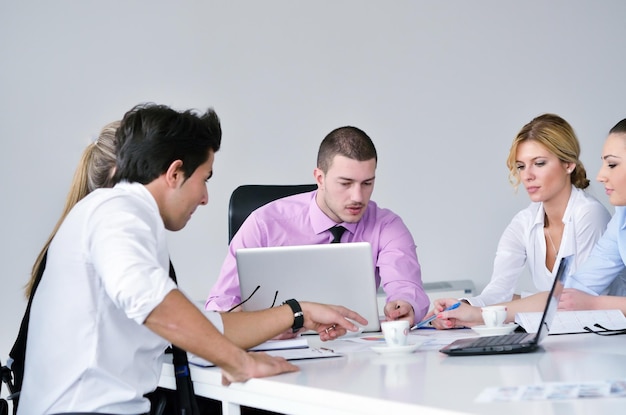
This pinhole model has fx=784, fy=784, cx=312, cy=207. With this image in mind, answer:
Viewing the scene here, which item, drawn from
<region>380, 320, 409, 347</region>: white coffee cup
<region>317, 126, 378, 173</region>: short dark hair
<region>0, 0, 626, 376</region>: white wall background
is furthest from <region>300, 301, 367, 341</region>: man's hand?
<region>0, 0, 626, 376</region>: white wall background

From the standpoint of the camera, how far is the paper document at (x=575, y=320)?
199cm

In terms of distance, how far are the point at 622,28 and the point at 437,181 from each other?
1.42 m

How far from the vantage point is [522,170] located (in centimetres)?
349

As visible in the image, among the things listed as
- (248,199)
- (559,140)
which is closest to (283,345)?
(248,199)

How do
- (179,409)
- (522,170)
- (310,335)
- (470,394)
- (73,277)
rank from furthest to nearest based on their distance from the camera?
(522,170) < (310,335) < (179,409) < (73,277) < (470,394)

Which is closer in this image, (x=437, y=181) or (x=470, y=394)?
(x=470, y=394)

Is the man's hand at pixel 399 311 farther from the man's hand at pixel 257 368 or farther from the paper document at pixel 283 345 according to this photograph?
the man's hand at pixel 257 368

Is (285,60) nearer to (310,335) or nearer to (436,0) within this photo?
(436,0)

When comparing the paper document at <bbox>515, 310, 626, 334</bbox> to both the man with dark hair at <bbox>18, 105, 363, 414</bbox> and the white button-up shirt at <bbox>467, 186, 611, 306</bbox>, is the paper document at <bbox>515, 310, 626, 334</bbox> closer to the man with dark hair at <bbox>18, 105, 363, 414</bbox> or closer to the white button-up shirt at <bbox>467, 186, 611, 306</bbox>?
the man with dark hair at <bbox>18, 105, 363, 414</bbox>

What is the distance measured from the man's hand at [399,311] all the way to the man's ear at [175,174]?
2.97 ft

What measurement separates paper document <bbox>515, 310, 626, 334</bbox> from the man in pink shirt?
2.00ft

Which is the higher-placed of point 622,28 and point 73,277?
point 622,28

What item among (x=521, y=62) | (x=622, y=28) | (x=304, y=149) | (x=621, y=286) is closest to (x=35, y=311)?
(x=621, y=286)

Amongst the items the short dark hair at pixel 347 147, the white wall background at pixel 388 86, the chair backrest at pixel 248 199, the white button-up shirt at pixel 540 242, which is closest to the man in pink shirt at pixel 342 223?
the short dark hair at pixel 347 147
